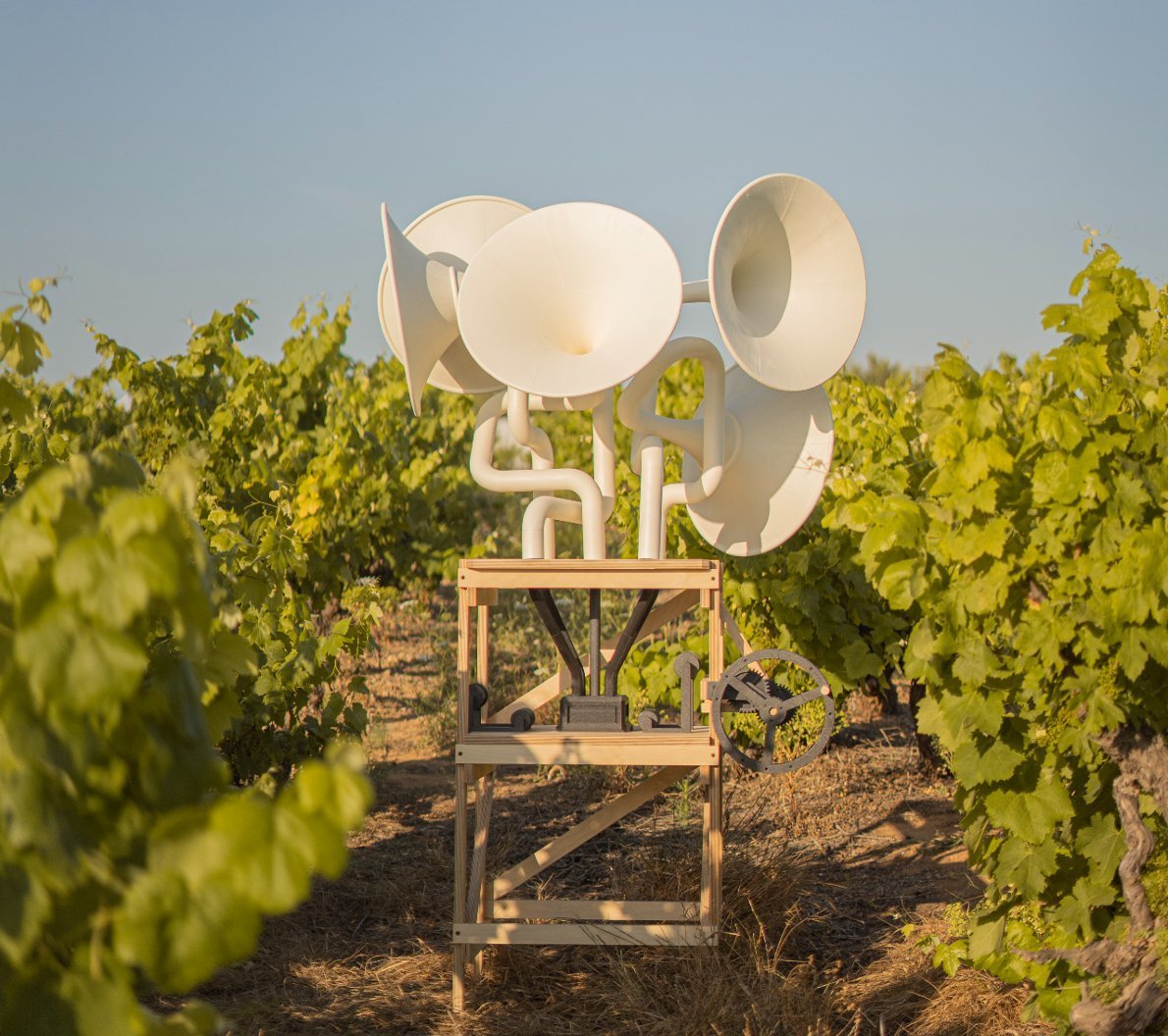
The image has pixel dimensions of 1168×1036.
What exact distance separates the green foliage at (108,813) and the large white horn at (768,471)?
118 inches

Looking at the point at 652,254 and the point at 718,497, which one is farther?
the point at 718,497

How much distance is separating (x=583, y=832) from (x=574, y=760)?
76 cm

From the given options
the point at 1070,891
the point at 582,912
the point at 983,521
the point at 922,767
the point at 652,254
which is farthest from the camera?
the point at 922,767

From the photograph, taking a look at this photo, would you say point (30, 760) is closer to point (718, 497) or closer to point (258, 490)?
point (718, 497)

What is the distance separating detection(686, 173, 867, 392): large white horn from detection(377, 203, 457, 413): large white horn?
31.0 inches

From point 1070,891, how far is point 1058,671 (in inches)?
27.9

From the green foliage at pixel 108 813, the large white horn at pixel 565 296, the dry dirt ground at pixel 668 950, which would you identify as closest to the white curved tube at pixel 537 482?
the large white horn at pixel 565 296

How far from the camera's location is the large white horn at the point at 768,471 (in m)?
4.17

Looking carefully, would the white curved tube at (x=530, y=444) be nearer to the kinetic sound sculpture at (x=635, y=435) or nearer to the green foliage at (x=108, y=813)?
the kinetic sound sculpture at (x=635, y=435)

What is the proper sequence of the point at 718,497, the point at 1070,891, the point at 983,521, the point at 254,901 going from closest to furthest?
the point at 254,901, the point at 983,521, the point at 1070,891, the point at 718,497

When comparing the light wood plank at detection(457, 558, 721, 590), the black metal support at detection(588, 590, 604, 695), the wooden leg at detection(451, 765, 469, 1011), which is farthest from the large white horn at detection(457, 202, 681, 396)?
the wooden leg at detection(451, 765, 469, 1011)

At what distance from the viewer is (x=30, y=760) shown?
1226 mm

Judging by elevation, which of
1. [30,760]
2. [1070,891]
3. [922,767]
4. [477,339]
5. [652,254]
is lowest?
[922,767]

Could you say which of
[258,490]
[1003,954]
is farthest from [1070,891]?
[258,490]
